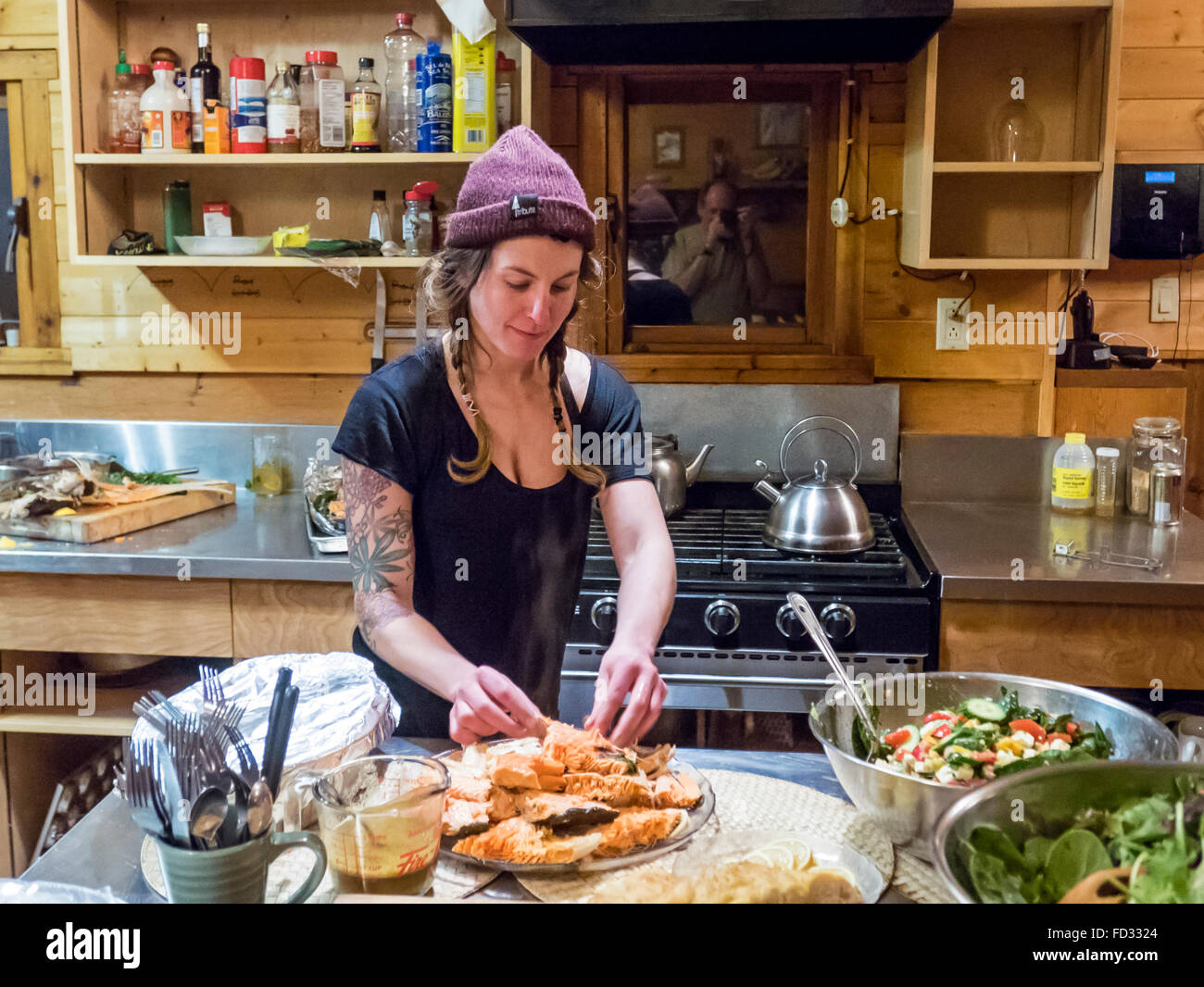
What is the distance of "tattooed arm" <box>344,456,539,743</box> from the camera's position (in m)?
1.31

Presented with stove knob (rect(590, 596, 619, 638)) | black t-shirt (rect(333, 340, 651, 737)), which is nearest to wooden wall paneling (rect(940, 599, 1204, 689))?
stove knob (rect(590, 596, 619, 638))

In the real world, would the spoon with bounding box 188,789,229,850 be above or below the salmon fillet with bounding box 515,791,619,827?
above

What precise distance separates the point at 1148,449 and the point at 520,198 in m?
1.73

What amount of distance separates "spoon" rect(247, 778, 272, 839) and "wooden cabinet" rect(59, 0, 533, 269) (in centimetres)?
185

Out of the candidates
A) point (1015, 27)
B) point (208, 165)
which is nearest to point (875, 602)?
point (1015, 27)

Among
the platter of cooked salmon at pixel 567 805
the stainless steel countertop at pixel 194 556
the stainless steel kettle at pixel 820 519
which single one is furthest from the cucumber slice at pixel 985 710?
the stainless steel countertop at pixel 194 556

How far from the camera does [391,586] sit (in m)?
1.49

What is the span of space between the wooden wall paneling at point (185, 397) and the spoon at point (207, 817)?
84.5 inches

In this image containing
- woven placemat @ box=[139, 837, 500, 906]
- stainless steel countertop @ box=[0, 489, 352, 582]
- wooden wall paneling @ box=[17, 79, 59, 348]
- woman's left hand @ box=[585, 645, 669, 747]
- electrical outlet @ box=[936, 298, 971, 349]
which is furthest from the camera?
wooden wall paneling @ box=[17, 79, 59, 348]

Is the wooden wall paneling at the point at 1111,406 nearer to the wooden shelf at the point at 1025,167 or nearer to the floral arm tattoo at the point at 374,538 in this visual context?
the wooden shelf at the point at 1025,167

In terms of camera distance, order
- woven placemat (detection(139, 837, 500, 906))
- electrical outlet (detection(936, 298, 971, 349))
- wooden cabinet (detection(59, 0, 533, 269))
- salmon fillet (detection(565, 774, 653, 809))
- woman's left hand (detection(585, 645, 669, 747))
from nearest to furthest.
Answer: woven placemat (detection(139, 837, 500, 906)), salmon fillet (detection(565, 774, 653, 809)), woman's left hand (detection(585, 645, 669, 747)), wooden cabinet (detection(59, 0, 533, 269)), electrical outlet (detection(936, 298, 971, 349))

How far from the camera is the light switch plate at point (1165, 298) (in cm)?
260

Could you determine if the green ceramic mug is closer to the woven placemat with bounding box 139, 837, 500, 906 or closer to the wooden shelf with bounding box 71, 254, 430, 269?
the woven placemat with bounding box 139, 837, 500, 906
